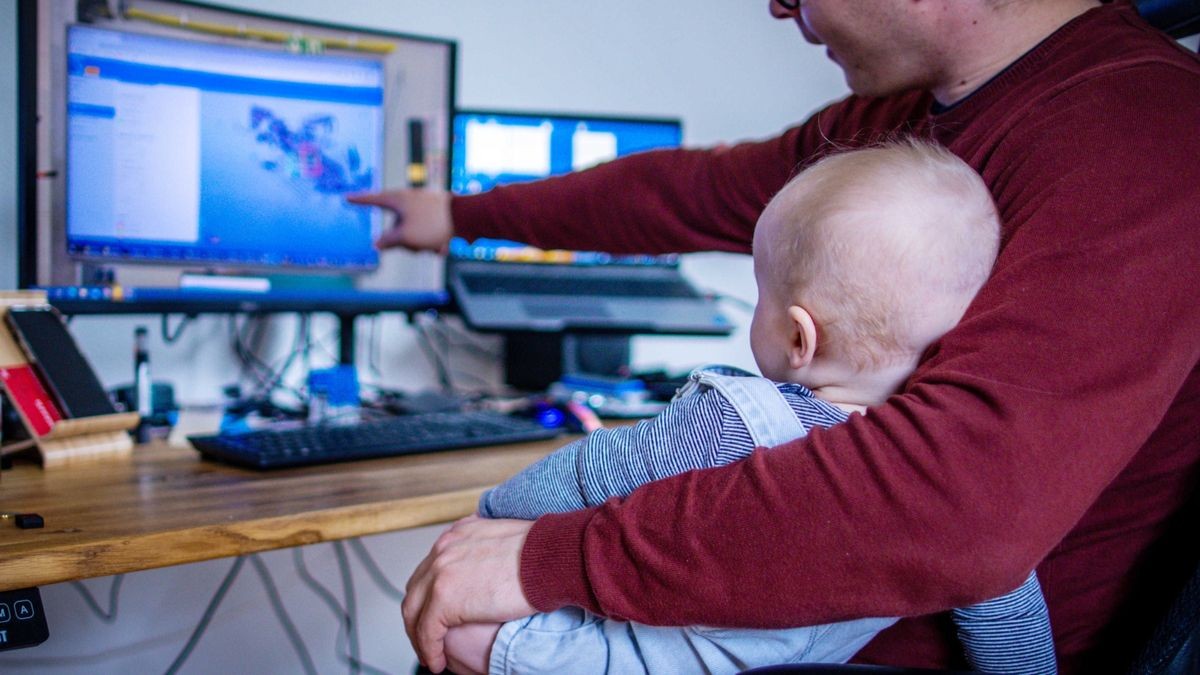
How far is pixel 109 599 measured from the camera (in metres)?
1.65

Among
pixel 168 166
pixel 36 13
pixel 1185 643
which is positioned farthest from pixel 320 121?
pixel 1185 643

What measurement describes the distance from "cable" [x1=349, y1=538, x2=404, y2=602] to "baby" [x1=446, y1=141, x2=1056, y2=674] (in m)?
1.17

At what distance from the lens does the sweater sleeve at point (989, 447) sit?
653mm

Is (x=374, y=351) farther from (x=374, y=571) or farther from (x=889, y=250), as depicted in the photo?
(x=889, y=250)

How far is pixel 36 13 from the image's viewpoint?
1.23 metres

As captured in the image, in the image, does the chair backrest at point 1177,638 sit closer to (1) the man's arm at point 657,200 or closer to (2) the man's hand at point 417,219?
(1) the man's arm at point 657,200

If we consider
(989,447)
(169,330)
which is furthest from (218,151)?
(989,447)

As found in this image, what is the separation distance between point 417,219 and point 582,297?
436 millimetres

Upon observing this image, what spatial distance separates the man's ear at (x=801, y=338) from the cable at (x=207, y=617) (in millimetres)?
1320

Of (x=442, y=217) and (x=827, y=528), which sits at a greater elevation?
(x=442, y=217)

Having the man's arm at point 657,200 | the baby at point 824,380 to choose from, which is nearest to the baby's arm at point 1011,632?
the baby at point 824,380

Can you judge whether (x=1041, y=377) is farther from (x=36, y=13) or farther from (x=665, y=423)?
(x=36, y=13)

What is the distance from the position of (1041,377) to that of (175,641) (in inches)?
63.1

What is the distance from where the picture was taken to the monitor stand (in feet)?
6.14
